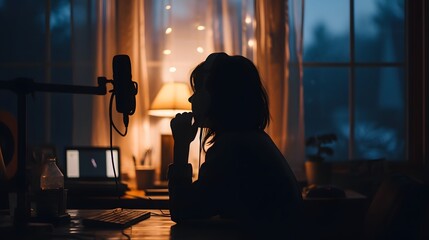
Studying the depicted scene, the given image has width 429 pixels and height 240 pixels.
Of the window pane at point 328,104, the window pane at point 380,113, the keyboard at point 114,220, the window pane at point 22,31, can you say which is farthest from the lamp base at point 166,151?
the keyboard at point 114,220

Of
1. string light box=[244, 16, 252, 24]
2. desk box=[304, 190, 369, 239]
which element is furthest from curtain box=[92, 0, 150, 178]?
desk box=[304, 190, 369, 239]

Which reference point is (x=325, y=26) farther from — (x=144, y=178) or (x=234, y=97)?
(x=234, y=97)

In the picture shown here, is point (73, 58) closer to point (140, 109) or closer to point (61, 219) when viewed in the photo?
point (140, 109)

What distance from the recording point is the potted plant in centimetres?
318

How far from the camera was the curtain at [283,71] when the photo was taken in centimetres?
332

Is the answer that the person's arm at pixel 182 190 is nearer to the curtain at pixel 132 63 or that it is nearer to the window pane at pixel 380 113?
the curtain at pixel 132 63

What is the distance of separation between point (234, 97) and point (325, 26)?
1.91 m

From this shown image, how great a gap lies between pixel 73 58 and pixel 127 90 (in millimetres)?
1765

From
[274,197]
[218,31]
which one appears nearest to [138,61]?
[218,31]

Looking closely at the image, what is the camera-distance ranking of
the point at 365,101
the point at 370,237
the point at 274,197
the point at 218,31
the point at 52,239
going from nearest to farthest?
the point at 52,239
the point at 274,197
the point at 370,237
the point at 218,31
the point at 365,101

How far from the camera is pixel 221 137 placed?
173 centimetres

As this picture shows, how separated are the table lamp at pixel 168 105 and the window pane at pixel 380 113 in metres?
1.07

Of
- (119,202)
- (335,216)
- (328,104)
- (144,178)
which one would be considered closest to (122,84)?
(119,202)

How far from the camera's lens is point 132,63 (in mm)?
3363
